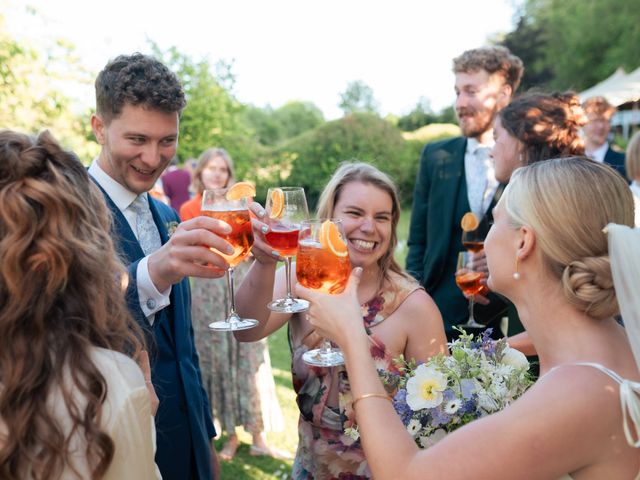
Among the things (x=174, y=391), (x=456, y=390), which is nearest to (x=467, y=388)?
(x=456, y=390)

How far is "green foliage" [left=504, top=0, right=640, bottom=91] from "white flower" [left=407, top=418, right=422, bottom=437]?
106 feet

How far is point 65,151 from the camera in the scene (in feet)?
4.89

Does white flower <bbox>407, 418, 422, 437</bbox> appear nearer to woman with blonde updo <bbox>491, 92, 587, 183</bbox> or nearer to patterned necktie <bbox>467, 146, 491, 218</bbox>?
woman with blonde updo <bbox>491, 92, 587, 183</bbox>

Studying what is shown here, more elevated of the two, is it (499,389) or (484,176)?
(484,176)

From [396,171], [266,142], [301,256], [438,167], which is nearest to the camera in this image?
[301,256]

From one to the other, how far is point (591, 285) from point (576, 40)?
3798 cm

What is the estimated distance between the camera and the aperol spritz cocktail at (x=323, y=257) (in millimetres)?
2025

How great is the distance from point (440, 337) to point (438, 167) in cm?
209

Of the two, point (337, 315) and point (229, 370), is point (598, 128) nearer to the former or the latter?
point (229, 370)

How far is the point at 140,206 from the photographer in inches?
111

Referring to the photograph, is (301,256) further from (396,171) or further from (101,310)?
(396,171)

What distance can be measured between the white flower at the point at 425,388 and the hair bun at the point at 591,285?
48 cm

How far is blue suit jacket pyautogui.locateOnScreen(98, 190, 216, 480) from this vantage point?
254 centimetres

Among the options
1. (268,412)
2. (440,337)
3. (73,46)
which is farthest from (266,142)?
(440,337)
